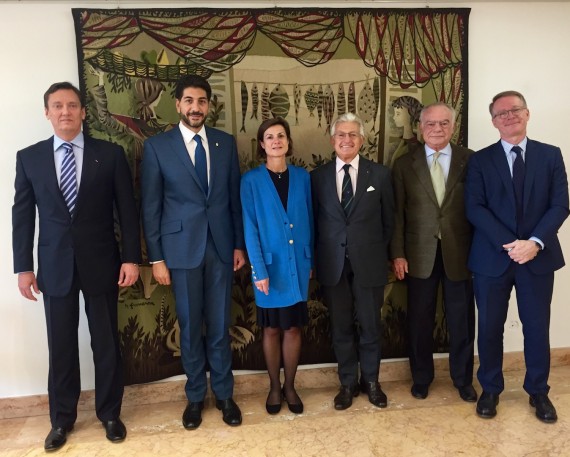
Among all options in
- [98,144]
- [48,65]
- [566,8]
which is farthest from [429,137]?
[48,65]

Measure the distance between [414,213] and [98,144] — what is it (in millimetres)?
1854

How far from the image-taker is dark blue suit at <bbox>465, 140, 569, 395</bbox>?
266 cm

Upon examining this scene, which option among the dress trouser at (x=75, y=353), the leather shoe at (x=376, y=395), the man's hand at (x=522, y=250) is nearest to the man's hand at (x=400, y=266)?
the man's hand at (x=522, y=250)

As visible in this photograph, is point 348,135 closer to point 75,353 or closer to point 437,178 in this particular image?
point 437,178

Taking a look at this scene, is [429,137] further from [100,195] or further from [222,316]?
[100,195]

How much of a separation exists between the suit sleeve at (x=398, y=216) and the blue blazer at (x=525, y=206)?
15.8 inches

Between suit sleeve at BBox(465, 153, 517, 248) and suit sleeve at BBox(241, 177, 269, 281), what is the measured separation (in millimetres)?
1217

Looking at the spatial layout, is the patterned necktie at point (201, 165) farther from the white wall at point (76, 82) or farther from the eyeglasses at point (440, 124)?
the eyeglasses at point (440, 124)

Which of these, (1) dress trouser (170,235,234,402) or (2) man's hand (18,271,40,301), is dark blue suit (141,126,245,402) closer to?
(1) dress trouser (170,235,234,402)

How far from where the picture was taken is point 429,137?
2.91 meters

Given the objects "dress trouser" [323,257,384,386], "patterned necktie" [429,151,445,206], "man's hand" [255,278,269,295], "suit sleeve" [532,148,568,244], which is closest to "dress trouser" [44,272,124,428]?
"man's hand" [255,278,269,295]

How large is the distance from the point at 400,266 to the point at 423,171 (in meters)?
0.59

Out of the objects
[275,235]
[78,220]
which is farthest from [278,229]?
[78,220]

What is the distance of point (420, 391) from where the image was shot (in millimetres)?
3094
